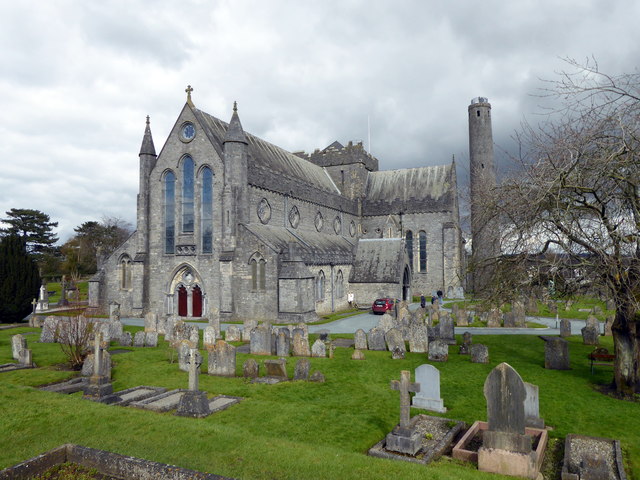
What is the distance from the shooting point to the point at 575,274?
1120 centimetres

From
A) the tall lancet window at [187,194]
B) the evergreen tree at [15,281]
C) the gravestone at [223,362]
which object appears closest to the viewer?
the gravestone at [223,362]

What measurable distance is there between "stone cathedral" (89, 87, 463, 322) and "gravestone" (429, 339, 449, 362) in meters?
7.76

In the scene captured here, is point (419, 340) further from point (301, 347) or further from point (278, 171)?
point (278, 171)

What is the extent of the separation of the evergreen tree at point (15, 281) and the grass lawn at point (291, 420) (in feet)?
54.7

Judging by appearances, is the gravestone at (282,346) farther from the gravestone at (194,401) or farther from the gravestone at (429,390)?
the gravestone at (429,390)

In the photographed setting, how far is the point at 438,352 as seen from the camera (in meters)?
14.8

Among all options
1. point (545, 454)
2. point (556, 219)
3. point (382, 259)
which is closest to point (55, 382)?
point (545, 454)

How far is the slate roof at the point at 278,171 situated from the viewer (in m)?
27.3

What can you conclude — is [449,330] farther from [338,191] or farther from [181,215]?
[338,191]

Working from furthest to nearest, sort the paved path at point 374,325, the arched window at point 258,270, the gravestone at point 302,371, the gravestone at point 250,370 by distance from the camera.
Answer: the arched window at point 258,270 → the paved path at point 374,325 → the gravestone at point 250,370 → the gravestone at point 302,371

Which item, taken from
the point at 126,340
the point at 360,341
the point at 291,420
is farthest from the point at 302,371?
the point at 126,340

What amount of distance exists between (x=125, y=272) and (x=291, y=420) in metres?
23.2

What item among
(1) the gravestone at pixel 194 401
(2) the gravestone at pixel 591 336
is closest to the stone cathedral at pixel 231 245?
(2) the gravestone at pixel 591 336

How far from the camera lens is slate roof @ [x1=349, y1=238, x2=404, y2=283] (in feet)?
110
